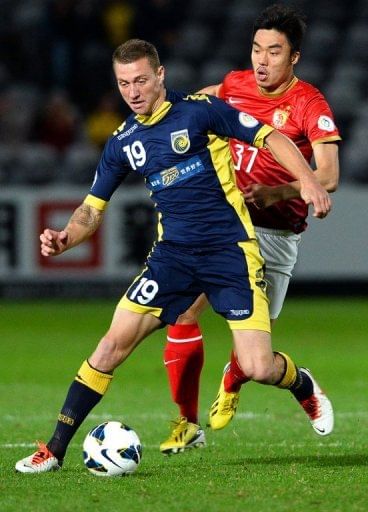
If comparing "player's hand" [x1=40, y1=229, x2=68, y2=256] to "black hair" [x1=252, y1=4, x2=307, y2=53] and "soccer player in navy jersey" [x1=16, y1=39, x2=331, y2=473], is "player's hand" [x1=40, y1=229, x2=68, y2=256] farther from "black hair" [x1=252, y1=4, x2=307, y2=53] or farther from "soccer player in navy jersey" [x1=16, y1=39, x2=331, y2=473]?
"black hair" [x1=252, y1=4, x2=307, y2=53]

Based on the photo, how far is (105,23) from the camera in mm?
18797

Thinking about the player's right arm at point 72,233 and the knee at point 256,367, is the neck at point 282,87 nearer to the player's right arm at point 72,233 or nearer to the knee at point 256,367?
the player's right arm at point 72,233

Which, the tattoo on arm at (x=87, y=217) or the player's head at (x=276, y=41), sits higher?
the player's head at (x=276, y=41)

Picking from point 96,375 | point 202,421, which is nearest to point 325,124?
point 96,375

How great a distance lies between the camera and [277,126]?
7289 mm

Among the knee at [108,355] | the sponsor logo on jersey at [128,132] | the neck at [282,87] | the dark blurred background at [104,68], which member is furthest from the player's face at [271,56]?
the dark blurred background at [104,68]

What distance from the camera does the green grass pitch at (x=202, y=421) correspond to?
576 centimetres

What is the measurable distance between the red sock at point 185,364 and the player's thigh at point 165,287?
0.70m

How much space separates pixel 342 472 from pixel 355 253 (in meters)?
10.2

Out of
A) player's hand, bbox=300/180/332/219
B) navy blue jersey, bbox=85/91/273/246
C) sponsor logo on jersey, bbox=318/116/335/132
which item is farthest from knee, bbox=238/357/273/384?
sponsor logo on jersey, bbox=318/116/335/132

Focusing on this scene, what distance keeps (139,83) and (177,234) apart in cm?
81

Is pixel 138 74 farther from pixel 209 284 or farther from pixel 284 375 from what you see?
pixel 284 375

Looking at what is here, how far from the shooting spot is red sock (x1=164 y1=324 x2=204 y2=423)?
7418 mm

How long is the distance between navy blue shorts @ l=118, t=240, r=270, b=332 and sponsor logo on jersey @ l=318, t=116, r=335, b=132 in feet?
2.51
